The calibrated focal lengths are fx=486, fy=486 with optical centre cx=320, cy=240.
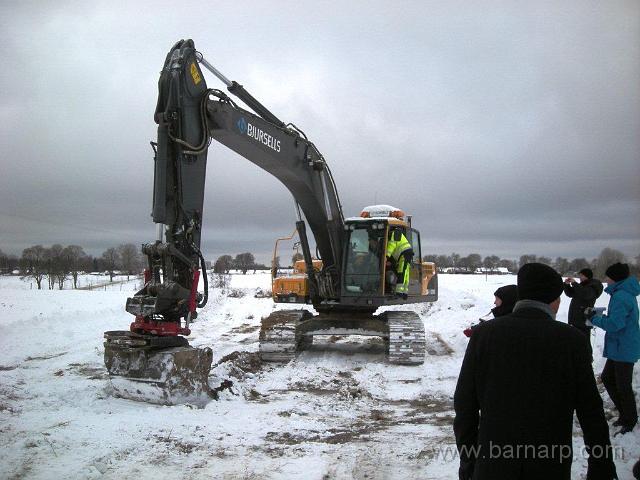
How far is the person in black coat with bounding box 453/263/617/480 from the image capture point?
222 cm

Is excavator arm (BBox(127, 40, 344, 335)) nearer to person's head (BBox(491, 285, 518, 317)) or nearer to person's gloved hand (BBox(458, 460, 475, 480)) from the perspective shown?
person's head (BBox(491, 285, 518, 317))

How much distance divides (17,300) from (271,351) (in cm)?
1178

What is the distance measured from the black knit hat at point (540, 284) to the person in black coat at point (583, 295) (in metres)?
4.49

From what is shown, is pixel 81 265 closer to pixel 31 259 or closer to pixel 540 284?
pixel 31 259

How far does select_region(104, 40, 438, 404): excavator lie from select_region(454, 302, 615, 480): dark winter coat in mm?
3997

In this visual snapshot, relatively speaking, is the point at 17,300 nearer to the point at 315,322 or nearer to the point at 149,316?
the point at 315,322

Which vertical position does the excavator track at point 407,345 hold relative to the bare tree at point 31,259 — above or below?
below

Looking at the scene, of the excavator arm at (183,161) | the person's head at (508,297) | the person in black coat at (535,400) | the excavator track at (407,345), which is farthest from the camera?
the excavator track at (407,345)

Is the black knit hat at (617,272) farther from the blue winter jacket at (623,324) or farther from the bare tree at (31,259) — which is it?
the bare tree at (31,259)

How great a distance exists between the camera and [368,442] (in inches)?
184

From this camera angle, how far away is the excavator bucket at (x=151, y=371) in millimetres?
5422

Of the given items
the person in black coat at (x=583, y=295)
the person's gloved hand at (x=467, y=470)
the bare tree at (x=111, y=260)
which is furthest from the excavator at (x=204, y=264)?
the bare tree at (x=111, y=260)

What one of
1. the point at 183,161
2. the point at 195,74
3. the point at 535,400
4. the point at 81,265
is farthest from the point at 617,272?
the point at 81,265

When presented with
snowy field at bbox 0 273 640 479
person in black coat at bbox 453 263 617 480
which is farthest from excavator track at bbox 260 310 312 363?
person in black coat at bbox 453 263 617 480
